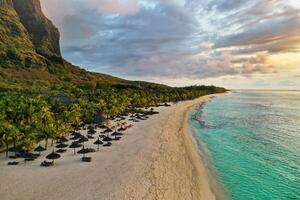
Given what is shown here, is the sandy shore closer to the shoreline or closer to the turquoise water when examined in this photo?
the shoreline

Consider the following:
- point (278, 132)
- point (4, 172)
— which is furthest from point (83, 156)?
point (278, 132)

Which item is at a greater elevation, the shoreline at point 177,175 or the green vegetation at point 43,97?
the green vegetation at point 43,97

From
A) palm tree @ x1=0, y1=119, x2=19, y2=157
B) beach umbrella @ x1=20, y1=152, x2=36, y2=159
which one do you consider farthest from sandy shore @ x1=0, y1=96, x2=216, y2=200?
palm tree @ x1=0, y1=119, x2=19, y2=157

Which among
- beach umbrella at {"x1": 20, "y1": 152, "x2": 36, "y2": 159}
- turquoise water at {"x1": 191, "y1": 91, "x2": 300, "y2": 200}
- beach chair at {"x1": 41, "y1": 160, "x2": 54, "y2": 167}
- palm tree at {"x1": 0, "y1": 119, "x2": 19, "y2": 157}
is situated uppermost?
palm tree at {"x1": 0, "y1": 119, "x2": 19, "y2": 157}

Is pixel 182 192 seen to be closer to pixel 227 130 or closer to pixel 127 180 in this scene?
pixel 127 180

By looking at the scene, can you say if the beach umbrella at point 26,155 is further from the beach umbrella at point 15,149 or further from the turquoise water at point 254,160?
the turquoise water at point 254,160

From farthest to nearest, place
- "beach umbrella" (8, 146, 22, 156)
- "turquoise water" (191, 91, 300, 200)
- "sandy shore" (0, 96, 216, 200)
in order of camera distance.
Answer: "beach umbrella" (8, 146, 22, 156), "turquoise water" (191, 91, 300, 200), "sandy shore" (0, 96, 216, 200)

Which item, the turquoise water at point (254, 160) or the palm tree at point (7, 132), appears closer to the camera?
the turquoise water at point (254, 160)

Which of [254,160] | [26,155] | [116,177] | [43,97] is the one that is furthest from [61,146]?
[43,97]

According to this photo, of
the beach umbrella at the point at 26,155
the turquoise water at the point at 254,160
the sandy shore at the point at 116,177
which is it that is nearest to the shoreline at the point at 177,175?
the sandy shore at the point at 116,177
